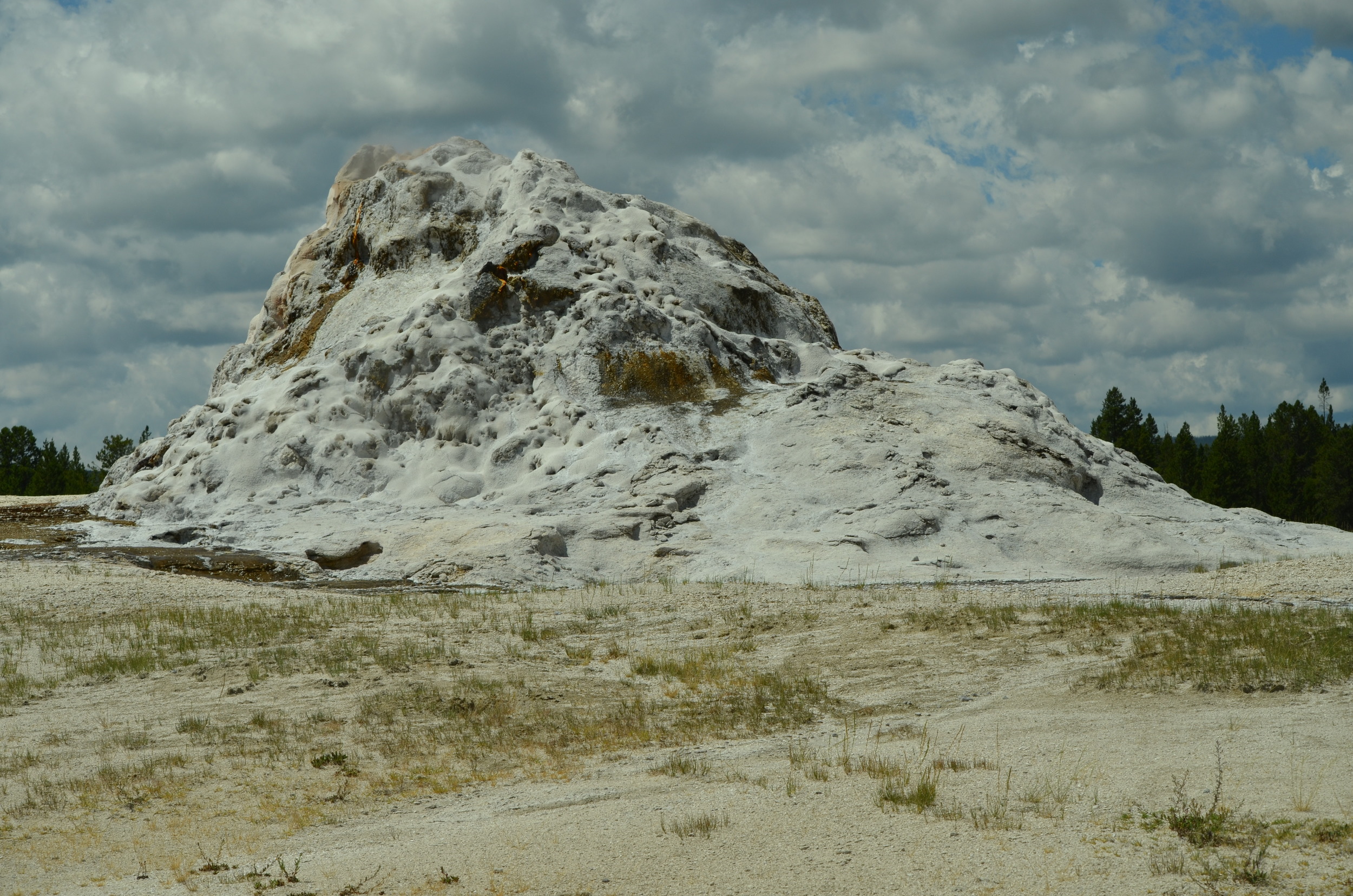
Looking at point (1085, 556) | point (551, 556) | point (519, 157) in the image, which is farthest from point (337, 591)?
point (519, 157)

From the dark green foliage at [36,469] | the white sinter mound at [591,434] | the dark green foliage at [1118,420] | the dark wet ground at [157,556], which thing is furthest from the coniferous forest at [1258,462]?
the dark green foliage at [36,469]

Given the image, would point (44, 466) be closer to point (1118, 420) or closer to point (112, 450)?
point (112, 450)

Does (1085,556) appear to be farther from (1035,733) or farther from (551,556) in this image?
(1035,733)

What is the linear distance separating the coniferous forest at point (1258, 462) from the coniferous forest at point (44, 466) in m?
59.0

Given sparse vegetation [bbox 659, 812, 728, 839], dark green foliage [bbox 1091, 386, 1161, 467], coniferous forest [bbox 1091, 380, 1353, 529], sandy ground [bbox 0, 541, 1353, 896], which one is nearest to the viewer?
sandy ground [bbox 0, 541, 1353, 896]

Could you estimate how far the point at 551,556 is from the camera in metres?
21.9

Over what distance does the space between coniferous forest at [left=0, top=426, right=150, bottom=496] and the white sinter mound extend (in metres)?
34.1

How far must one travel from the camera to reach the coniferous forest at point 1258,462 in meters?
53.7

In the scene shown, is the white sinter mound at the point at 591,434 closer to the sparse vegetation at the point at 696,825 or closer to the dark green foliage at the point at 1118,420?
the sparse vegetation at the point at 696,825

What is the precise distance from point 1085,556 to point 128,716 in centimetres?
1653

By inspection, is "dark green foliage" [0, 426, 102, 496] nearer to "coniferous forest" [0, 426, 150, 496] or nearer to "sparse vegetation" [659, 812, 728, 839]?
"coniferous forest" [0, 426, 150, 496]

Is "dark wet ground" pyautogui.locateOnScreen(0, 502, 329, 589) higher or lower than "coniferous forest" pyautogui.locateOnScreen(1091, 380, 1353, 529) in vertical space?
lower

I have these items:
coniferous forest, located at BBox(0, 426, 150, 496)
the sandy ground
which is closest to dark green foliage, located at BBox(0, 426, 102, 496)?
coniferous forest, located at BBox(0, 426, 150, 496)

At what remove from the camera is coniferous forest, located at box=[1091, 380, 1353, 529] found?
53.7m
